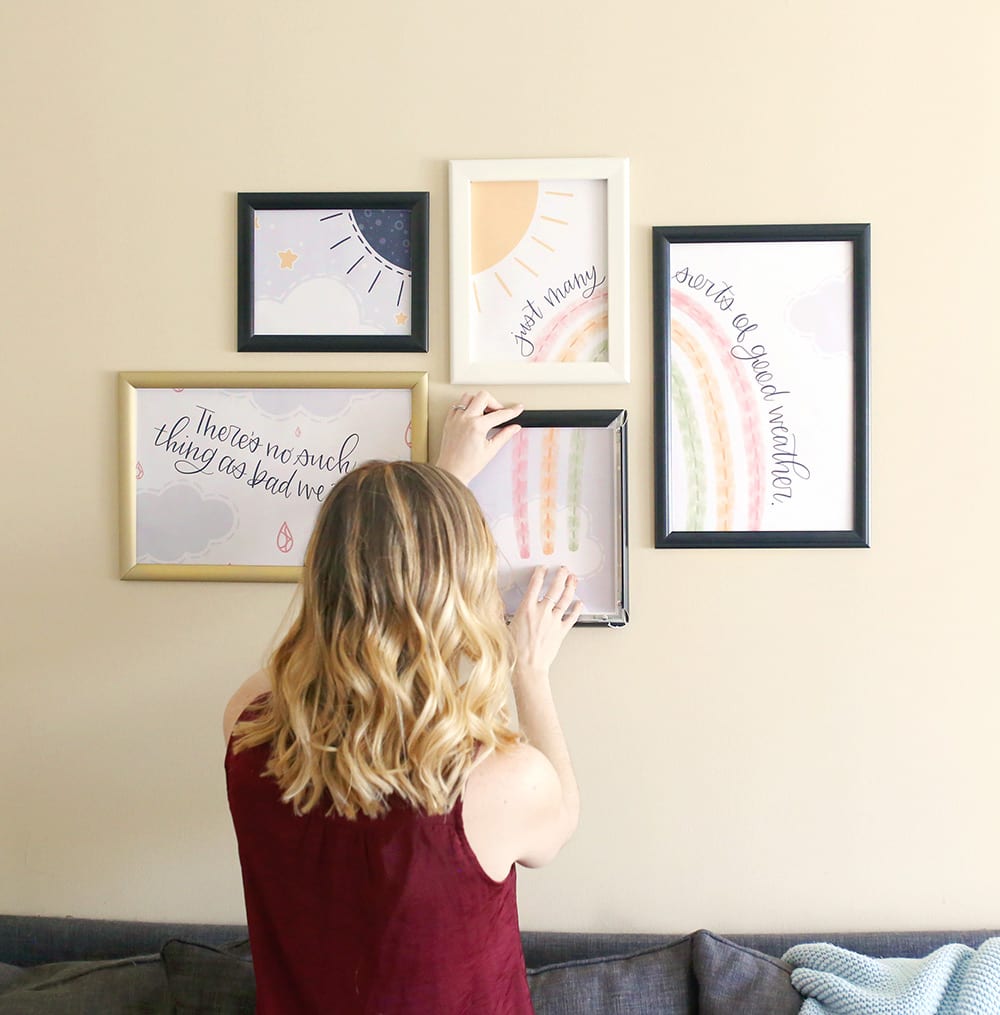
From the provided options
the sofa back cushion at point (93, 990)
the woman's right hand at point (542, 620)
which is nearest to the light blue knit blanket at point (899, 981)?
the woman's right hand at point (542, 620)

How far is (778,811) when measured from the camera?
Answer: 156 cm

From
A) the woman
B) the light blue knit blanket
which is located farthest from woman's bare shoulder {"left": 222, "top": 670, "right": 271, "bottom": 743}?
the light blue knit blanket

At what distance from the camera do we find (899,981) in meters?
1.30

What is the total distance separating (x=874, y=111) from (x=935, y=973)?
53.3 inches

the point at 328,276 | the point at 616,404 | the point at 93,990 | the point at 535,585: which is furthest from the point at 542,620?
the point at 93,990

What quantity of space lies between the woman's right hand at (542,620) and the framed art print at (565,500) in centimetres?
4

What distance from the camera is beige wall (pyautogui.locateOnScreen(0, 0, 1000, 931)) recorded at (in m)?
1.53

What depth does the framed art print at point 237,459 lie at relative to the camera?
1.56 metres

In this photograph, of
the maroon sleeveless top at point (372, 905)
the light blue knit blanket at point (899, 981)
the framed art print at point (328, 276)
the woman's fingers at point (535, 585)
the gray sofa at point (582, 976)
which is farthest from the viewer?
the framed art print at point (328, 276)

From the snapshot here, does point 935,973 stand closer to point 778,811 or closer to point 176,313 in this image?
point 778,811

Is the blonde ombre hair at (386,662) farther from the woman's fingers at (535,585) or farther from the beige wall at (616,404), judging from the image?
the beige wall at (616,404)

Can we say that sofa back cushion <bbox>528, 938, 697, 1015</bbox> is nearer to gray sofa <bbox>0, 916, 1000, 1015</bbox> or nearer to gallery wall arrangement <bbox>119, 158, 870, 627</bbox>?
gray sofa <bbox>0, 916, 1000, 1015</bbox>

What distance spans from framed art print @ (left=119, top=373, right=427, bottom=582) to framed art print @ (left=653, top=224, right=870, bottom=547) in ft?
1.55

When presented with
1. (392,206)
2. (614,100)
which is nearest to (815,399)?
(614,100)
